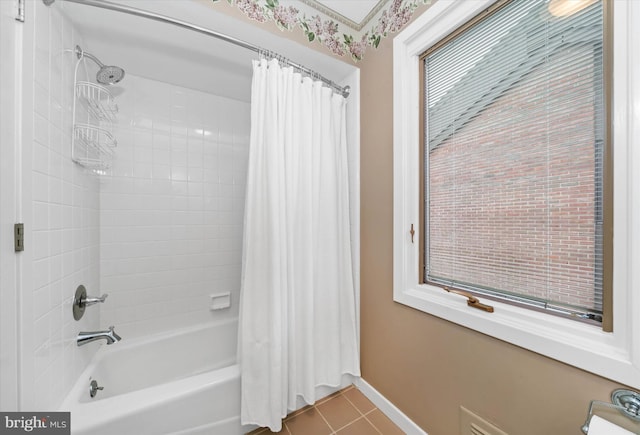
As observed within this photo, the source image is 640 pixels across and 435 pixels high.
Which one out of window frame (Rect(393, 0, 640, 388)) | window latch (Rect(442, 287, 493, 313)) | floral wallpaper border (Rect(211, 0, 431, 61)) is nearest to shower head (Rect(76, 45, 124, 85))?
floral wallpaper border (Rect(211, 0, 431, 61))

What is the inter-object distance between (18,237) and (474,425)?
1802mm

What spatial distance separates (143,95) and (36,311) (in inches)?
61.6

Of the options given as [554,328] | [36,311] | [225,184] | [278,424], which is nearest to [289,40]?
[225,184]

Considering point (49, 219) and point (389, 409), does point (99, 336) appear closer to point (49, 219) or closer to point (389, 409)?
point (49, 219)

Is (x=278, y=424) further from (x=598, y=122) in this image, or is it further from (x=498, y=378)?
(x=598, y=122)

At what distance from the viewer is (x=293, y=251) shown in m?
1.31

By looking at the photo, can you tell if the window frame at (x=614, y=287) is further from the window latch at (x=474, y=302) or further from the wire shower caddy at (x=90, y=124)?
the wire shower caddy at (x=90, y=124)

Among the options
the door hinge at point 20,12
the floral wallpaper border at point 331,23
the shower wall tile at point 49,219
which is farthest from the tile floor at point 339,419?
the floral wallpaper border at point 331,23

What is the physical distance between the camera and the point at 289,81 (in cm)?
129

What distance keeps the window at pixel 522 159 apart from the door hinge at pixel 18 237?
1624 millimetres

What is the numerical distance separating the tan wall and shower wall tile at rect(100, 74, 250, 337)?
119 centimetres

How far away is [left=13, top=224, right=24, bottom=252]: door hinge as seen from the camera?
28.3 inches

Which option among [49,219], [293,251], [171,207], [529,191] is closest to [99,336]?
[49,219]

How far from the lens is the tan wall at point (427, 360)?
2.43 feet
